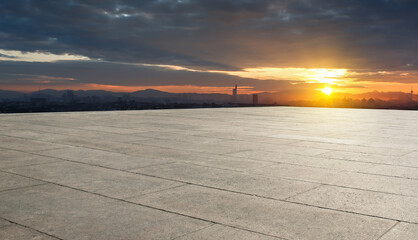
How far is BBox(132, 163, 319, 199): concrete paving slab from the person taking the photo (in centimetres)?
629

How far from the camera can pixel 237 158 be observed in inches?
359

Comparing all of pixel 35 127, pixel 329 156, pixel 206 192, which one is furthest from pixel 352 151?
pixel 35 127

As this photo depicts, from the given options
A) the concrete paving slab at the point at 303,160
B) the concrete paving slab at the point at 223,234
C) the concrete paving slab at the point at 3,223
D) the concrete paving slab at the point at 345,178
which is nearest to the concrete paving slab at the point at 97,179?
the concrete paving slab at the point at 3,223

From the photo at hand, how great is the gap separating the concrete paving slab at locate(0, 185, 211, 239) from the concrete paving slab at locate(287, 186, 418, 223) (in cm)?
198

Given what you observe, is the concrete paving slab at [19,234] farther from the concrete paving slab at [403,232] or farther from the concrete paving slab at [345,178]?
the concrete paving slab at [345,178]

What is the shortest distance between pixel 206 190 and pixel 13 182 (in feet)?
10.9

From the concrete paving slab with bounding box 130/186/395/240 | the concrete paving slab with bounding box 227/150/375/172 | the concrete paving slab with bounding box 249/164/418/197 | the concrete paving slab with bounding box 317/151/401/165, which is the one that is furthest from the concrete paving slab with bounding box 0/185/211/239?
the concrete paving slab with bounding box 317/151/401/165

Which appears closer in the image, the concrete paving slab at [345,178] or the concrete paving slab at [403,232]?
the concrete paving slab at [403,232]

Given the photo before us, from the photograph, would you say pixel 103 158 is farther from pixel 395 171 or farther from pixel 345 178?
pixel 395 171

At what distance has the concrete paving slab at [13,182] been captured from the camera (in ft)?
21.0

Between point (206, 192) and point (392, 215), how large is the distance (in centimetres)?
265

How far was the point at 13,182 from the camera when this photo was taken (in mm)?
6656

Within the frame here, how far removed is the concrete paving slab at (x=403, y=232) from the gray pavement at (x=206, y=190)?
0.04 feet

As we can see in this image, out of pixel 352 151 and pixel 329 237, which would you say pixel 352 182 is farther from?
pixel 352 151
